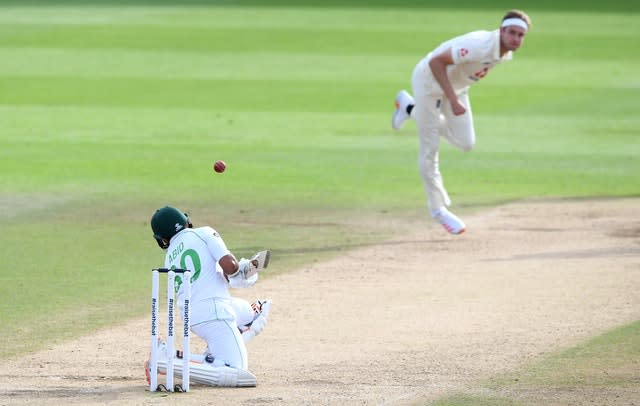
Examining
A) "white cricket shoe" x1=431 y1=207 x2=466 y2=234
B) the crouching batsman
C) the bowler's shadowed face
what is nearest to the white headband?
the bowler's shadowed face

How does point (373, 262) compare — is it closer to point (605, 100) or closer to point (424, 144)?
point (424, 144)

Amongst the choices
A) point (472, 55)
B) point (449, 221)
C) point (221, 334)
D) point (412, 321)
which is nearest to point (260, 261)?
point (221, 334)

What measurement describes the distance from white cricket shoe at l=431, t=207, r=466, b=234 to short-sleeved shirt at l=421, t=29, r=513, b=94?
1.17 metres

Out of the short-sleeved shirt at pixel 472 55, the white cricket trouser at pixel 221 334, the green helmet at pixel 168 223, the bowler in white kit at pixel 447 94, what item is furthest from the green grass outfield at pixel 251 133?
the short-sleeved shirt at pixel 472 55

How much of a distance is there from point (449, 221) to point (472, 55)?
163cm

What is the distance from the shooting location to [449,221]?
1291 centimetres

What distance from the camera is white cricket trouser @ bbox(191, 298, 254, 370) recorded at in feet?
26.6

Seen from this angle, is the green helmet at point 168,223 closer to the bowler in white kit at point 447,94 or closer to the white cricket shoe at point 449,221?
the bowler in white kit at point 447,94

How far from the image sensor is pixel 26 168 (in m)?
16.4

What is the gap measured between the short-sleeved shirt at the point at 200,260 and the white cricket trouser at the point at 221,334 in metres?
0.05

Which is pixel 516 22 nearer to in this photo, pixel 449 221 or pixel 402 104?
pixel 402 104

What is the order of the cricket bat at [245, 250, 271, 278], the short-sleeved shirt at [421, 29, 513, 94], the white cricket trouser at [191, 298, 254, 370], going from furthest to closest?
the short-sleeved shirt at [421, 29, 513, 94]
the white cricket trouser at [191, 298, 254, 370]
the cricket bat at [245, 250, 271, 278]

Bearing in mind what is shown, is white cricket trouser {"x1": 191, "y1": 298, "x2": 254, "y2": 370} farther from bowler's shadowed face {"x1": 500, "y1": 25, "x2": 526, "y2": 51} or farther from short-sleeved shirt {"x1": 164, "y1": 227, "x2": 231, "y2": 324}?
bowler's shadowed face {"x1": 500, "y1": 25, "x2": 526, "y2": 51}

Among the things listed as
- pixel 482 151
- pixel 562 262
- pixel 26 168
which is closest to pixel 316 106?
pixel 482 151
